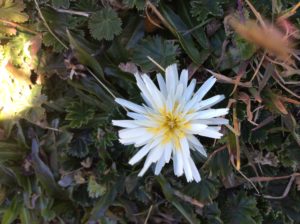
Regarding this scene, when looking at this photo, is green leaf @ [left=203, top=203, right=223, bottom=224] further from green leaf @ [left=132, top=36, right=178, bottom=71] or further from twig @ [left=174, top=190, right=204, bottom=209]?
green leaf @ [left=132, top=36, right=178, bottom=71]

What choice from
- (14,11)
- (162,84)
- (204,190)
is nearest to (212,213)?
(204,190)

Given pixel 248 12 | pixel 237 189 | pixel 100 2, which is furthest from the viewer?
pixel 237 189

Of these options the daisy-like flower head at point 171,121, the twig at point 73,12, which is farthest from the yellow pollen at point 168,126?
the twig at point 73,12

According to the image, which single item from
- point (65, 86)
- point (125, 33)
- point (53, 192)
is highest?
point (125, 33)

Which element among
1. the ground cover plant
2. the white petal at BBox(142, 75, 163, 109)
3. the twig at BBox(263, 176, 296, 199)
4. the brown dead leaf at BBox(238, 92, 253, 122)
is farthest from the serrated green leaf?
the twig at BBox(263, 176, 296, 199)

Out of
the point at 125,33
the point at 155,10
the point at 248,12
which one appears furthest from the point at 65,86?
the point at 248,12

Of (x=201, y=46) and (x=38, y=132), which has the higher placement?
(x=201, y=46)

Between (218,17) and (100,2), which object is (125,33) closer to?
(100,2)

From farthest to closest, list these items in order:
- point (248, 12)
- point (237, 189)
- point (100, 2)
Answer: point (237, 189) < point (100, 2) < point (248, 12)

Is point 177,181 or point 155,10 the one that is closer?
point 155,10
